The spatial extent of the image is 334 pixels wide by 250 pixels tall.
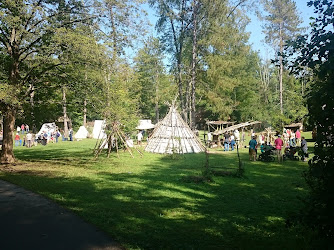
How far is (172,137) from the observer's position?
73.3 feet

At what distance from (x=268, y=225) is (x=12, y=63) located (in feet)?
45.9

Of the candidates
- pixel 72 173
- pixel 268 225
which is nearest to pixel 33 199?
pixel 72 173

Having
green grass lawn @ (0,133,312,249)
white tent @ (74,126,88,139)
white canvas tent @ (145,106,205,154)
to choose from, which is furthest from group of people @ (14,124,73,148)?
green grass lawn @ (0,133,312,249)

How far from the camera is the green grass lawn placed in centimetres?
569

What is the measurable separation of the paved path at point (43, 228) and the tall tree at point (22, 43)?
6487mm

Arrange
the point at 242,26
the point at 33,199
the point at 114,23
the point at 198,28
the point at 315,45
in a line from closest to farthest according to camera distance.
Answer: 1. the point at 315,45
2. the point at 33,199
3. the point at 114,23
4. the point at 198,28
5. the point at 242,26

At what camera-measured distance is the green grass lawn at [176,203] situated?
5691 millimetres

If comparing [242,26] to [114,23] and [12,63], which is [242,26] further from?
[12,63]

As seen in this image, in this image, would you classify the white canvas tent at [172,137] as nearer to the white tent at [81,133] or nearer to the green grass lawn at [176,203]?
the green grass lawn at [176,203]

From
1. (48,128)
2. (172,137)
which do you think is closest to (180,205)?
(172,137)

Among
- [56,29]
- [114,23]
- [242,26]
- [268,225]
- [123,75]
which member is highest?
[242,26]

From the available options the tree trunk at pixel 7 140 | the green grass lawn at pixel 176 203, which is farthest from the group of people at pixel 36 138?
the green grass lawn at pixel 176 203

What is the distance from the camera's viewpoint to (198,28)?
30.4 m

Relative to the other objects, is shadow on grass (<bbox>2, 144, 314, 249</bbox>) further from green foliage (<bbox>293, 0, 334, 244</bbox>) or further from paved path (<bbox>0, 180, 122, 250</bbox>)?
green foliage (<bbox>293, 0, 334, 244</bbox>)
